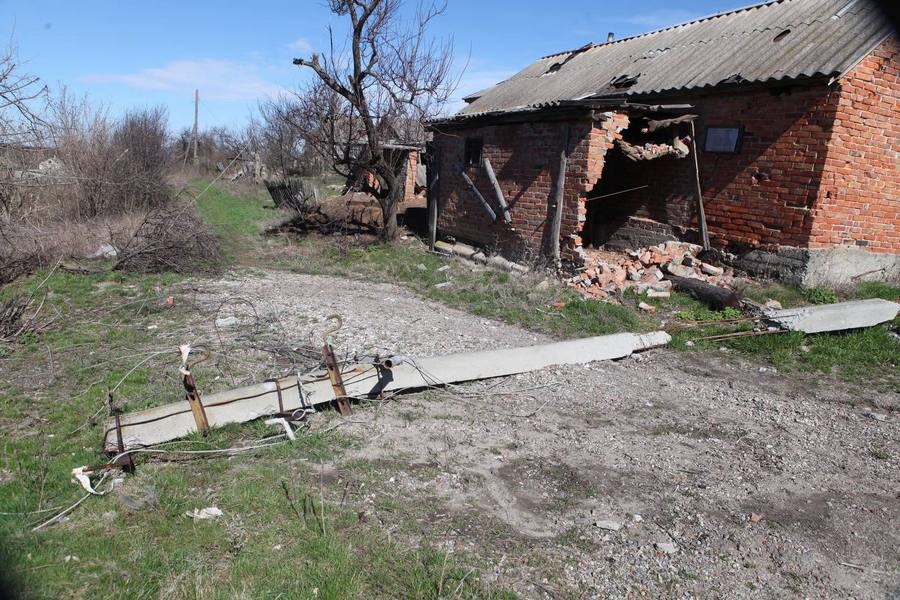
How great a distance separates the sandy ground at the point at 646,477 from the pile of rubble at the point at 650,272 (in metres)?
2.46

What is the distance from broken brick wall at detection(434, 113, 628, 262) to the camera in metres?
9.17

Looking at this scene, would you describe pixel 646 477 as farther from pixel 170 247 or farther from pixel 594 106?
pixel 170 247

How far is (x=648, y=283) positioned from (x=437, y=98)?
25.1 ft

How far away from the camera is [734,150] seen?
8.90 m

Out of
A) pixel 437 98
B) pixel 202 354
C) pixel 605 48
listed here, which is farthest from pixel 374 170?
pixel 202 354

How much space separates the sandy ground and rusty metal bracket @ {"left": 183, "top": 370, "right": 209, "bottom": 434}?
99cm

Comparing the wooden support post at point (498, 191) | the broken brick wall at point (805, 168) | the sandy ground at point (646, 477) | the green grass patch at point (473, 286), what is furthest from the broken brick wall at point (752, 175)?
the sandy ground at point (646, 477)

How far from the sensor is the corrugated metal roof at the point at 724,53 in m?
8.06

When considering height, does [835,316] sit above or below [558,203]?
below

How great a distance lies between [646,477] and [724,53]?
859 cm

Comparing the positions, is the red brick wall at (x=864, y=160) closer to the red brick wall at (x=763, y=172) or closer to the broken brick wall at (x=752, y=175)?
the red brick wall at (x=763, y=172)

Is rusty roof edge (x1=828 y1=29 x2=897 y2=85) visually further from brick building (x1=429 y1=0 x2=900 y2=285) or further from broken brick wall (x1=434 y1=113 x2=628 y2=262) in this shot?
broken brick wall (x1=434 y1=113 x2=628 y2=262)

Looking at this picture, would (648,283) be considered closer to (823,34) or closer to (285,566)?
(823,34)

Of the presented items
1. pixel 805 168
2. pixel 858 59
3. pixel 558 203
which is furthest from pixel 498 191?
pixel 858 59
